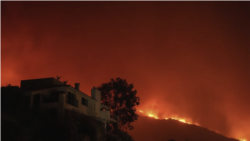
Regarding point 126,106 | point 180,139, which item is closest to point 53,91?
point 126,106

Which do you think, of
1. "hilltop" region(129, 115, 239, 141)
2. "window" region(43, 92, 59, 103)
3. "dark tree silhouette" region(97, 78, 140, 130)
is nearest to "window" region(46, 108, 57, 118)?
"window" region(43, 92, 59, 103)

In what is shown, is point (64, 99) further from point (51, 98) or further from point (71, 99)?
point (71, 99)

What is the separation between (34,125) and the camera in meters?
36.2

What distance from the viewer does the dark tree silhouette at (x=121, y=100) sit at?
65438mm

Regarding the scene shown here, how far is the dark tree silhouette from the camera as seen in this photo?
2576 inches

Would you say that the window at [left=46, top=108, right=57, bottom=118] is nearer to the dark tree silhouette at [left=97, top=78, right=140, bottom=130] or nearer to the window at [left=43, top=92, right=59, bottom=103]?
the window at [left=43, top=92, right=59, bottom=103]

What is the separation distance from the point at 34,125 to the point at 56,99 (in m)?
6.31

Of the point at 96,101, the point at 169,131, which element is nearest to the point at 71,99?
the point at 96,101

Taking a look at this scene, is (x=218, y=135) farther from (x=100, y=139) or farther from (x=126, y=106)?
(x=100, y=139)

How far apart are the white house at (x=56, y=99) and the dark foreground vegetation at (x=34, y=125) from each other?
1393 millimetres

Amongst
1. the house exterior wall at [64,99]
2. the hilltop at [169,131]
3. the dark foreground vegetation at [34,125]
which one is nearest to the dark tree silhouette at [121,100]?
the house exterior wall at [64,99]

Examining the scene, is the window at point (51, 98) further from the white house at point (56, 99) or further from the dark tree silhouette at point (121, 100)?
the dark tree silhouette at point (121, 100)

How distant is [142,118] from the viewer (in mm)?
154625

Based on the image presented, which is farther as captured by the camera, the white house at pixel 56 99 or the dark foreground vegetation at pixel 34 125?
the white house at pixel 56 99
